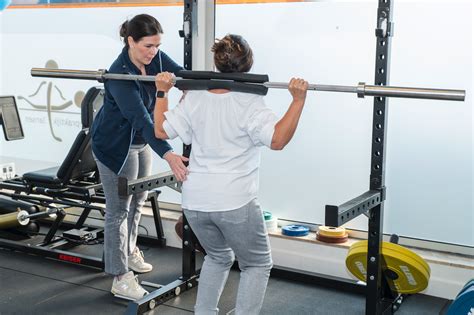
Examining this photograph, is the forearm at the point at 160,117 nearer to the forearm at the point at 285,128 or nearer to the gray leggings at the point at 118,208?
the forearm at the point at 285,128

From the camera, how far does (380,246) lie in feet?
9.68

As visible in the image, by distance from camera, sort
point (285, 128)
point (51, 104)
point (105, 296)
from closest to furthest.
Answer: point (285, 128) → point (105, 296) → point (51, 104)

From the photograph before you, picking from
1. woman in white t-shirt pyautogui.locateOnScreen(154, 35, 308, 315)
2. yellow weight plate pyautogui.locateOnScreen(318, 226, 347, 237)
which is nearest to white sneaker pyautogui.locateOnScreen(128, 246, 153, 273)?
yellow weight plate pyautogui.locateOnScreen(318, 226, 347, 237)

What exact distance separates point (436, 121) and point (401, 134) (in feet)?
0.73

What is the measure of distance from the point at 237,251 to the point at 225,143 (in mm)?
453

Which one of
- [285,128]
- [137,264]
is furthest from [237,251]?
[137,264]

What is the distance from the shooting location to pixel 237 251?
2.51 metres

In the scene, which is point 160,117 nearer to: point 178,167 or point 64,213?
point 178,167

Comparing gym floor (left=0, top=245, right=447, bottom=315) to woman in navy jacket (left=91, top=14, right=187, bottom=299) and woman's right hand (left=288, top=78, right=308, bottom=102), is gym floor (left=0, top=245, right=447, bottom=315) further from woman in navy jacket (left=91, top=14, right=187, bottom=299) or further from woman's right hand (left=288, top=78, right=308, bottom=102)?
woman's right hand (left=288, top=78, right=308, bottom=102)

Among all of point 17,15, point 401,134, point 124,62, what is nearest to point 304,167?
point 401,134

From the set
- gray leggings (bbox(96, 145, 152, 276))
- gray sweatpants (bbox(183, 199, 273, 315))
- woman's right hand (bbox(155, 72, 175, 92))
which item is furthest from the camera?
gray leggings (bbox(96, 145, 152, 276))

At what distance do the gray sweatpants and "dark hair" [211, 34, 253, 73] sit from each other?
21.1 inches

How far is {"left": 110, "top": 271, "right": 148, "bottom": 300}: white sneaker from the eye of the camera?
3.49 meters

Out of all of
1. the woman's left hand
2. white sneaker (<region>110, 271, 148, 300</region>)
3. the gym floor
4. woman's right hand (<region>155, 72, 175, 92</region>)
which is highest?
woman's right hand (<region>155, 72, 175, 92</region>)
